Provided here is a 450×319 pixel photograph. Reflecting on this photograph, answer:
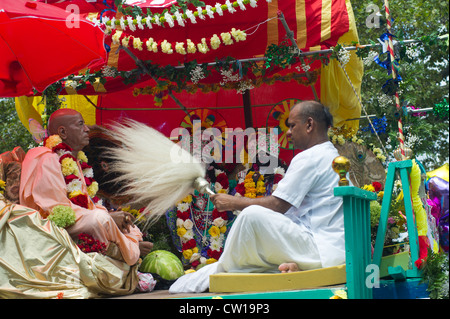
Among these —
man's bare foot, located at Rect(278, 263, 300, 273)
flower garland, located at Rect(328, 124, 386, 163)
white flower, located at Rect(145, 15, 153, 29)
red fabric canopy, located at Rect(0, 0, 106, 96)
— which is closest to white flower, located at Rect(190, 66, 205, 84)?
white flower, located at Rect(145, 15, 153, 29)

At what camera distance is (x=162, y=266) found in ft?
16.7

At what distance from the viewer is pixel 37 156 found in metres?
4.67

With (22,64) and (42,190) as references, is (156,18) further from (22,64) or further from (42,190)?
(42,190)

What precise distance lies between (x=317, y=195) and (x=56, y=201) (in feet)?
6.85

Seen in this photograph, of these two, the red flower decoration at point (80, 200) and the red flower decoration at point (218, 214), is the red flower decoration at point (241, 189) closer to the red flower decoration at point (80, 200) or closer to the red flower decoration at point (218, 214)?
the red flower decoration at point (218, 214)

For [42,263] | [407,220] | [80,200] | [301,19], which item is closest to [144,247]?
[80,200]

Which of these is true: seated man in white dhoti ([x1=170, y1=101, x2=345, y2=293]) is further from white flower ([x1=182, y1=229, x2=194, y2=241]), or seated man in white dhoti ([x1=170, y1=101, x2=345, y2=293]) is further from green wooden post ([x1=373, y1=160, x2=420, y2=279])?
white flower ([x1=182, y1=229, x2=194, y2=241])

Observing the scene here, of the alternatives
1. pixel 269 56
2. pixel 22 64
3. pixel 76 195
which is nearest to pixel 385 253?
pixel 269 56

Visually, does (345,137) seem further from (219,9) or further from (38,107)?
(38,107)

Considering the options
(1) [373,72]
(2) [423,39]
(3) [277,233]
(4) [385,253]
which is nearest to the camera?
(3) [277,233]

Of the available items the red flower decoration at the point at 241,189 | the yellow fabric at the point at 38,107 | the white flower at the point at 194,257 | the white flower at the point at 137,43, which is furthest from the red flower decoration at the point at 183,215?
the yellow fabric at the point at 38,107

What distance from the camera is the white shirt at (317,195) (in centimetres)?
368

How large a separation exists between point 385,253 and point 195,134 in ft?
9.85

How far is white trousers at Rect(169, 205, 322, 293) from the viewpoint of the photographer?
3514 mm
